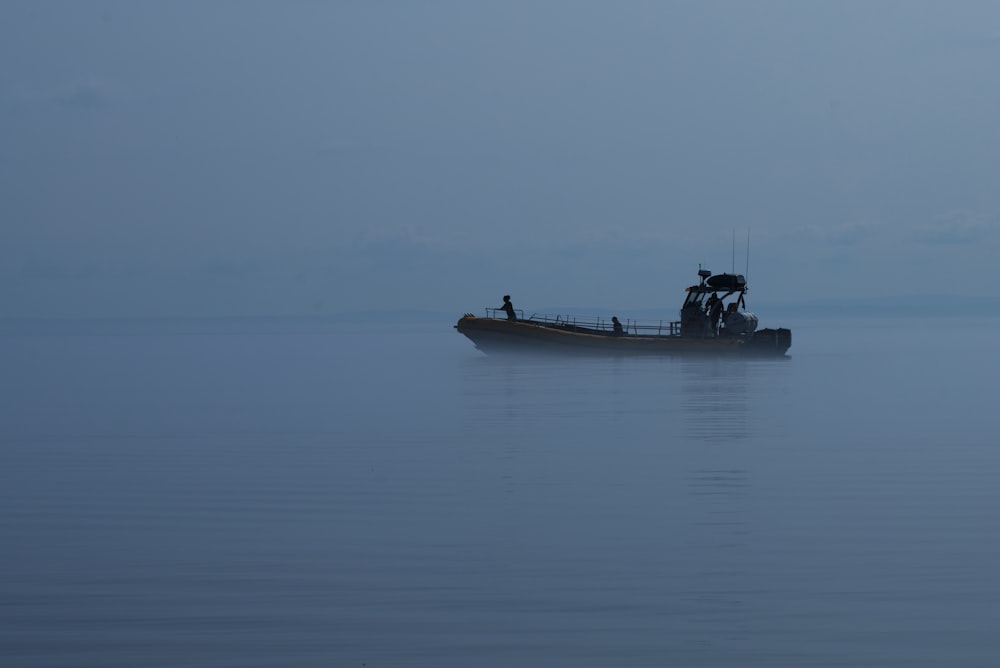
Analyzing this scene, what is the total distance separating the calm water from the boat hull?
3140 cm

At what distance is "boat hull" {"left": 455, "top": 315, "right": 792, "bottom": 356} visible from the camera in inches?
2827

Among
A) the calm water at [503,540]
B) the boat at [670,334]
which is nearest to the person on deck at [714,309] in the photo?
the boat at [670,334]

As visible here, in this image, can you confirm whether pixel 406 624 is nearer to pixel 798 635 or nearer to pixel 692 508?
pixel 798 635

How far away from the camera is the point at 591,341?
2906 inches

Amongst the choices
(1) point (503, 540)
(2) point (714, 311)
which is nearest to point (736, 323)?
(2) point (714, 311)

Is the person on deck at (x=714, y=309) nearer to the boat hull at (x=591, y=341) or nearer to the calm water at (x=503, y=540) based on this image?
the boat hull at (x=591, y=341)

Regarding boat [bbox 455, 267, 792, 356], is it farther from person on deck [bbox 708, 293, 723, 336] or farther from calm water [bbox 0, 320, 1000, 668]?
calm water [bbox 0, 320, 1000, 668]

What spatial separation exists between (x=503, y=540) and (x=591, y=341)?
56305 mm

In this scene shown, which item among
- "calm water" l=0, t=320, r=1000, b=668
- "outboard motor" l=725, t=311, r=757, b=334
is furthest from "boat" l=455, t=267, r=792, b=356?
"calm water" l=0, t=320, r=1000, b=668

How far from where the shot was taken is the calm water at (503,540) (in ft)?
41.1

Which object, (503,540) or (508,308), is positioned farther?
(508,308)

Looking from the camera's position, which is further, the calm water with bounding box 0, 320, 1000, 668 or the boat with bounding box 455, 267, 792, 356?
the boat with bounding box 455, 267, 792, 356

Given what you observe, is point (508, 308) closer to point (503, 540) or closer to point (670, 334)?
point (670, 334)

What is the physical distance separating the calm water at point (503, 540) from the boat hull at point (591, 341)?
103 ft
